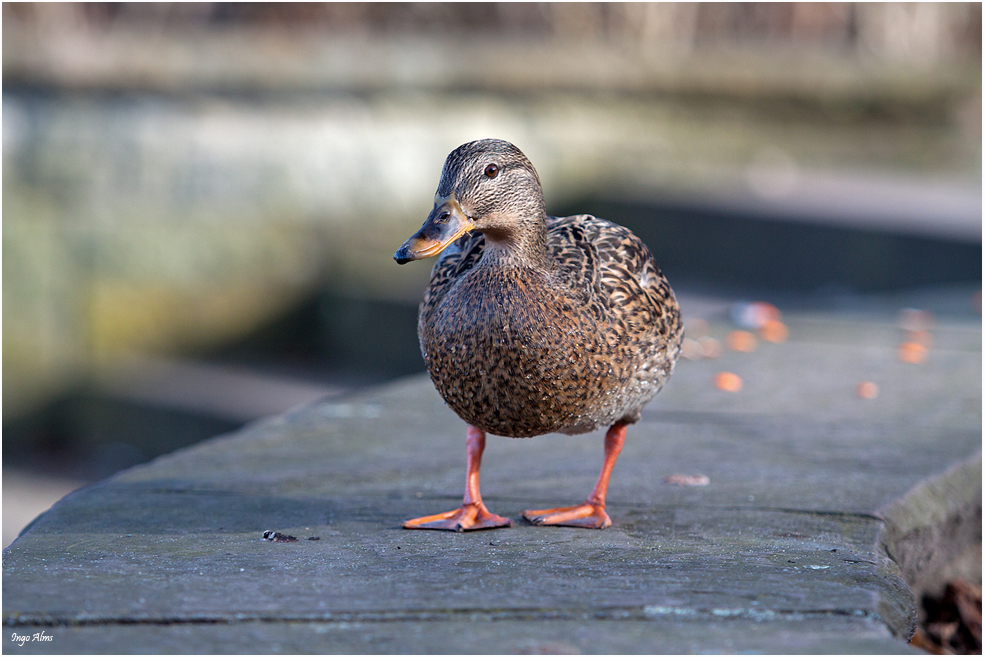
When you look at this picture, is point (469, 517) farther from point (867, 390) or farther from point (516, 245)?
point (867, 390)

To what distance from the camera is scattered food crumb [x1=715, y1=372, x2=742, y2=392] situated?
16.6 feet

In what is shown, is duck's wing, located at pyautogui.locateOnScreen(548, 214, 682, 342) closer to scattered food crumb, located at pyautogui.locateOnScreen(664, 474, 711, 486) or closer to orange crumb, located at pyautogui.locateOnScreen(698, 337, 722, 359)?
scattered food crumb, located at pyautogui.locateOnScreen(664, 474, 711, 486)

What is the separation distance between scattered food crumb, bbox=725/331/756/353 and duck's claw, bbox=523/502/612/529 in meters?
2.74

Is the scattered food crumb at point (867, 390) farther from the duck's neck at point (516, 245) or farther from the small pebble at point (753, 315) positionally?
the duck's neck at point (516, 245)

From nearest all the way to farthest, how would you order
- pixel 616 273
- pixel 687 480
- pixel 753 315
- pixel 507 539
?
pixel 507 539 → pixel 616 273 → pixel 687 480 → pixel 753 315

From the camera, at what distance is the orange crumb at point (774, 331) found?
599 cm

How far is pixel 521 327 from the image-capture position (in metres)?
2.98

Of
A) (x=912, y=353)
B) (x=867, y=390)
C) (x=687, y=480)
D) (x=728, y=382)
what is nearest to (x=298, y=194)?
(x=728, y=382)

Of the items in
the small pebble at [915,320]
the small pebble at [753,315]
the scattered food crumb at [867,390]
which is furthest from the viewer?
the small pebble at [753,315]

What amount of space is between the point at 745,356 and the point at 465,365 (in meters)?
2.98

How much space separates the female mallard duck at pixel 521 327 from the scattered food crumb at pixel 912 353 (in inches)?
102

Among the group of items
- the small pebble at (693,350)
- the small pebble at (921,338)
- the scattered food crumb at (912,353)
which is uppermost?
the scattered food crumb at (912,353)

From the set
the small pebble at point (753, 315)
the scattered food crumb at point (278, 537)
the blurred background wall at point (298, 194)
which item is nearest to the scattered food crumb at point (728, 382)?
the small pebble at point (753, 315)

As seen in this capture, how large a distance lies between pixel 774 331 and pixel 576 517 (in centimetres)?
319
